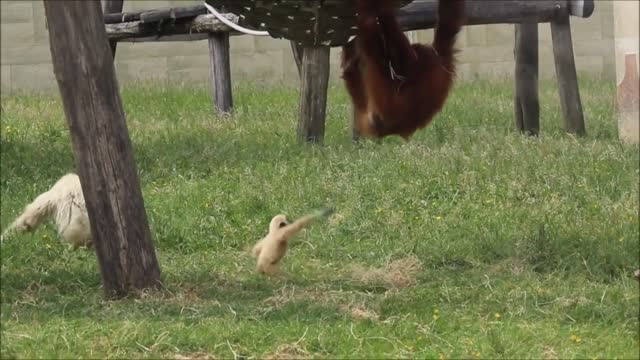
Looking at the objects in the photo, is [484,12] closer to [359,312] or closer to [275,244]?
[275,244]

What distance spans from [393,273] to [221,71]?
351cm

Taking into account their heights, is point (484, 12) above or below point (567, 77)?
above

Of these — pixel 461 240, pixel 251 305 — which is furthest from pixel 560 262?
pixel 251 305

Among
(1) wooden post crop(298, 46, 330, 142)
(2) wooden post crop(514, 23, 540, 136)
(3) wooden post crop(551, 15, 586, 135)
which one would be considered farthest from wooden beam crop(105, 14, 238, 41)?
(3) wooden post crop(551, 15, 586, 135)

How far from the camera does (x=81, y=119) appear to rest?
426 centimetres

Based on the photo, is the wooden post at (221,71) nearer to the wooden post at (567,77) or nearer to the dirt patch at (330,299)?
the wooden post at (567,77)

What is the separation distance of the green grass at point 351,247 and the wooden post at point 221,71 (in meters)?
0.20

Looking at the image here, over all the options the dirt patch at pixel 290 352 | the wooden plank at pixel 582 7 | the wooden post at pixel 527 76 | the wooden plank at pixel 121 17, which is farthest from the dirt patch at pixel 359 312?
the wooden plank at pixel 121 17

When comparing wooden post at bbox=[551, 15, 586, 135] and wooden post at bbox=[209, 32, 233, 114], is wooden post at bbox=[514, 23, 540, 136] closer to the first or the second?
wooden post at bbox=[551, 15, 586, 135]

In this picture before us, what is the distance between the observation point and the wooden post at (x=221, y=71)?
8016 mm

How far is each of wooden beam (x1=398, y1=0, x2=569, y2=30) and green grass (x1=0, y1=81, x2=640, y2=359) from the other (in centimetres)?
67

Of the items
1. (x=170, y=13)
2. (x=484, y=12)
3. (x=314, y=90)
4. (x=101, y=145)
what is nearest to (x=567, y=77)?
(x=484, y=12)

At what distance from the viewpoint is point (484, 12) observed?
6344 mm

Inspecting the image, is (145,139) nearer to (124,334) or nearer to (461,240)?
(461,240)
